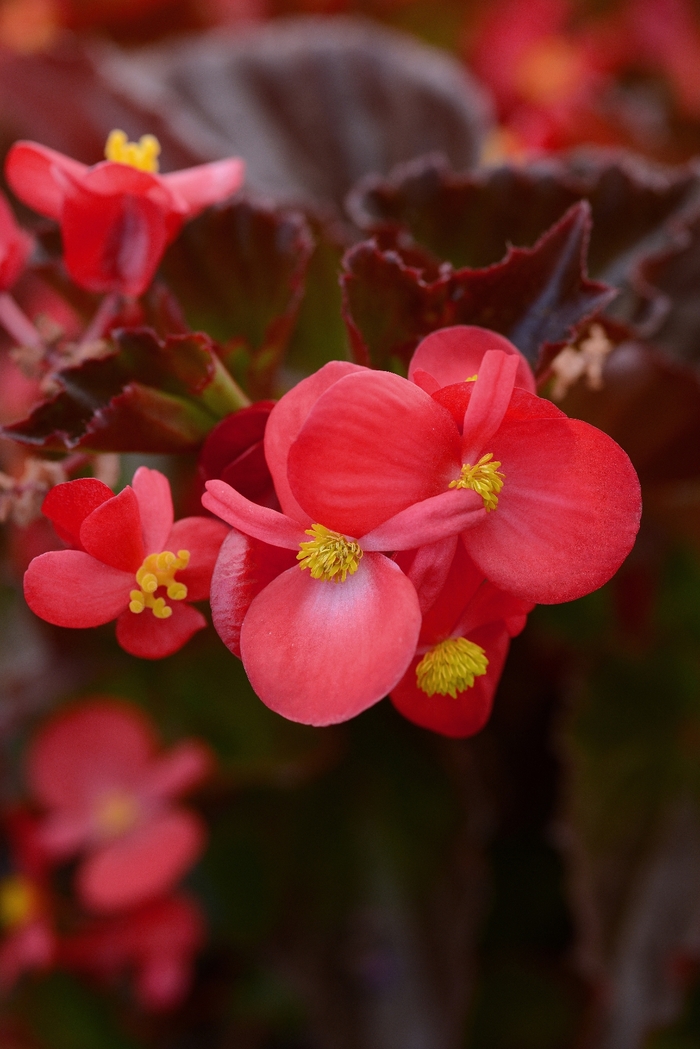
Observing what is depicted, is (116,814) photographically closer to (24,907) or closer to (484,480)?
(24,907)

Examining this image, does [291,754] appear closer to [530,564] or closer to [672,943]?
[672,943]

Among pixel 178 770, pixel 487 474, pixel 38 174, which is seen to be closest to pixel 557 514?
pixel 487 474

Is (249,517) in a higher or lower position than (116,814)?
higher

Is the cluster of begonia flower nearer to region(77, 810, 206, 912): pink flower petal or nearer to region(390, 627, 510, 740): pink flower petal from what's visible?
region(77, 810, 206, 912): pink flower petal

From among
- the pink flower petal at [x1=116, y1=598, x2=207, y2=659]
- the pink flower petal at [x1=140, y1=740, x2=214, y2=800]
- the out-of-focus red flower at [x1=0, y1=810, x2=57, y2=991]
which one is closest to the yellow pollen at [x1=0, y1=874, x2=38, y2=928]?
the out-of-focus red flower at [x1=0, y1=810, x2=57, y2=991]

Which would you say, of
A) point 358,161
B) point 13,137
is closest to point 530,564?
point 358,161

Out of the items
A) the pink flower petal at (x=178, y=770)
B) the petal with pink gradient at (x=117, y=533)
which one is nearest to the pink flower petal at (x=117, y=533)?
the petal with pink gradient at (x=117, y=533)

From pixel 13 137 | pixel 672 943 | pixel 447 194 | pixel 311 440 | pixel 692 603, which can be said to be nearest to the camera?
pixel 311 440
